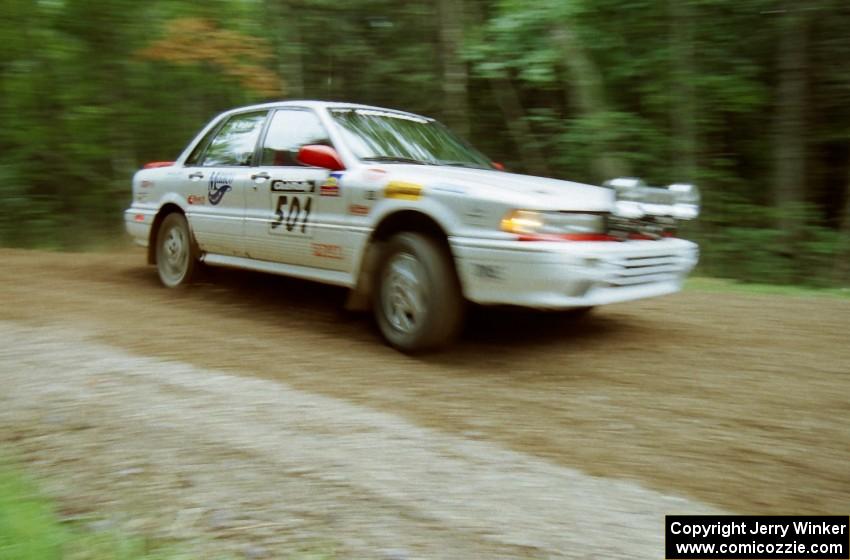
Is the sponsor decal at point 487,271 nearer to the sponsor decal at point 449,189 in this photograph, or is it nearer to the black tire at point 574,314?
the sponsor decal at point 449,189

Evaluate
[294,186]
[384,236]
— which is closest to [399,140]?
[294,186]

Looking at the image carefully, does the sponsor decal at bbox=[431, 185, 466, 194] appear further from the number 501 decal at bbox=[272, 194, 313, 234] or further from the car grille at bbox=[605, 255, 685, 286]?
the number 501 decal at bbox=[272, 194, 313, 234]

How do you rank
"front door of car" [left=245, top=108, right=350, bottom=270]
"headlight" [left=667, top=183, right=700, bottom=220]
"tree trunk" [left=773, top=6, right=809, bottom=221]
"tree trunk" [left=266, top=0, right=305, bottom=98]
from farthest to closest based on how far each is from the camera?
1. "tree trunk" [left=266, top=0, right=305, bottom=98]
2. "tree trunk" [left=773, top=6, right=809, bottom=221]
3. "front door of car" [left=245, top=108, right=350, bottom=270]
4. "headlight" [left=667, top=183, right=700, bottom=220]

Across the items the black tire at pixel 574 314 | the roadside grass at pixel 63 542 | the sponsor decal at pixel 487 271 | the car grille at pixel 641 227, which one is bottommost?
the roadside grass at pixel 63 542

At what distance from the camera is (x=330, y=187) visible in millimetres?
5469

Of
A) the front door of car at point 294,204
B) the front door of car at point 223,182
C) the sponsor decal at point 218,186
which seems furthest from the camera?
the sponsor decal at point 218,186

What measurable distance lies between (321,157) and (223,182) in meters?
1.61

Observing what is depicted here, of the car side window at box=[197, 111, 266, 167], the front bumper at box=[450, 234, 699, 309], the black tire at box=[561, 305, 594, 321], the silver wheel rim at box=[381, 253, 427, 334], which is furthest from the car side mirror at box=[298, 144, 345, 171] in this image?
the black tire at box=[561, 305, 594, 321]

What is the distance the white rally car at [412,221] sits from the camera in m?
4.42

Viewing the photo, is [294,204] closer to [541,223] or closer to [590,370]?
[541,223]

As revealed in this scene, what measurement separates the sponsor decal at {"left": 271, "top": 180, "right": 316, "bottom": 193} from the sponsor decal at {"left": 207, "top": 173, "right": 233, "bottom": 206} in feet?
2.31

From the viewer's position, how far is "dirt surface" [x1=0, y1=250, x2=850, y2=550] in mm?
3234

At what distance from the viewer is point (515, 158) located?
529 inches

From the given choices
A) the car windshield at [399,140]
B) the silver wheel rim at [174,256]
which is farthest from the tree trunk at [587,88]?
the silver wheel rim at [174,256]
